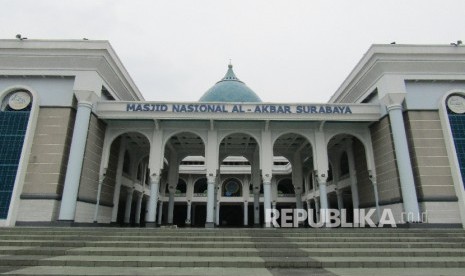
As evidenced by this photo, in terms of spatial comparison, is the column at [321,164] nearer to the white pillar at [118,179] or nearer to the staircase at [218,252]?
the staircase at [218,252]

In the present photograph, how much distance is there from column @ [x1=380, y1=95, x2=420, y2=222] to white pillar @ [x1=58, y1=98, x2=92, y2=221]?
806 inches

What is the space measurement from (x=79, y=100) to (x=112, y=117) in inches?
94.6

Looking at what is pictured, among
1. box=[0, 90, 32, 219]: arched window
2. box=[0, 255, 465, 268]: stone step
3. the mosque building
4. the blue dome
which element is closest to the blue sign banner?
the mosque building

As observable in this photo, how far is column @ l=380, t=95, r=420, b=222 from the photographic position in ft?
58.4

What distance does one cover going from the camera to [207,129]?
22.5 metres

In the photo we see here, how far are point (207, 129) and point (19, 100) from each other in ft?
43.2

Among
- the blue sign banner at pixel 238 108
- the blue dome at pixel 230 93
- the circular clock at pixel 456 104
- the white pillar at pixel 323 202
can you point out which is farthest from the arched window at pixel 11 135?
the circular clock at pixel 456 104

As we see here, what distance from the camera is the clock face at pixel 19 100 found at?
65.9 ft

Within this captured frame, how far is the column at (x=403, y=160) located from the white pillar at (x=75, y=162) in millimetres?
20467

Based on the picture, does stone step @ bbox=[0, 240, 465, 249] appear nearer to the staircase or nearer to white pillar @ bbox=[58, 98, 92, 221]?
the staircase

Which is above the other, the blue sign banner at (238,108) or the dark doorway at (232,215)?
the blue sign banner at (238,108)

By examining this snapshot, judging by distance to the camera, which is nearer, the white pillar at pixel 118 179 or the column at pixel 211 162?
the column at pixel 211 162

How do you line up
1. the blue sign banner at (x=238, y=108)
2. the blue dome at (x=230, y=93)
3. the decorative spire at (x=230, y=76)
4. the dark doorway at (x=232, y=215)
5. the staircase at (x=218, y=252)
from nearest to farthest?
1. the staircase at (x=218, y=252)
2. the blue sign banner at (x=238, y=108)
3. the blue dome at (x=230, y=93)
4. the decorative spire at (x=230, y=76)
5. the dark doorway at (x=232, y=215)

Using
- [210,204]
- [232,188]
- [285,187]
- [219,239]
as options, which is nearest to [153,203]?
[210,204]
